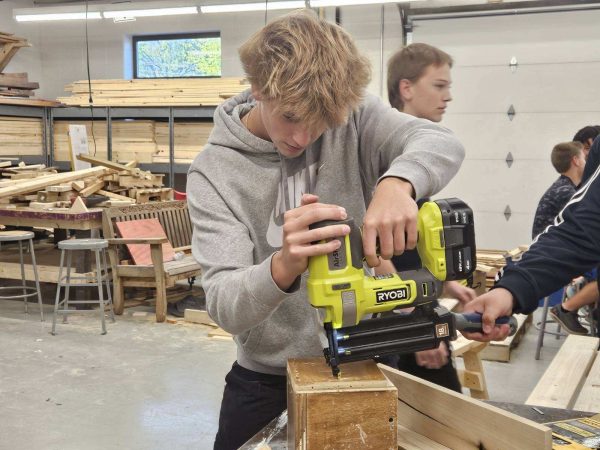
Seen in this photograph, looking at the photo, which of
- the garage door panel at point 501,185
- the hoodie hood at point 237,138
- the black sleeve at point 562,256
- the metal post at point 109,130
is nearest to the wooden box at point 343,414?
the hoodie hood at point 237,138

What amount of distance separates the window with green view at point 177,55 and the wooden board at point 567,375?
8.05 meters

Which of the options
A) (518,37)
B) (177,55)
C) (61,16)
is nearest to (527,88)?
(518,37)

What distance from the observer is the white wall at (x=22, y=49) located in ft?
35.7

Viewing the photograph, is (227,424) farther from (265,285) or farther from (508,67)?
(508,67)

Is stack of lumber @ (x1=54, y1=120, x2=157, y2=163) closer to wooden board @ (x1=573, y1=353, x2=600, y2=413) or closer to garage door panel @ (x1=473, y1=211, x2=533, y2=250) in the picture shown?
garage door panel @ (x1=473, y1=211, x2=533, y2=250)

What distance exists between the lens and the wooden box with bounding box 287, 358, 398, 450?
3.82 feet

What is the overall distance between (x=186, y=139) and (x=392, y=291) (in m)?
8.28

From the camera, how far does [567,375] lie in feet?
9.70

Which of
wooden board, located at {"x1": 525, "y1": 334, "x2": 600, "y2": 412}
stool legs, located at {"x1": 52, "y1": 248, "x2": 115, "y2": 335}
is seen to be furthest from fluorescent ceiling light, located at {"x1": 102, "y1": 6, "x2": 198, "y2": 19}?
wooden board, located at {"x1": 525, "y1": 334, "x2": 600, "y2": 412}

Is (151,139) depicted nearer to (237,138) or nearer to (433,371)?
(433,371)

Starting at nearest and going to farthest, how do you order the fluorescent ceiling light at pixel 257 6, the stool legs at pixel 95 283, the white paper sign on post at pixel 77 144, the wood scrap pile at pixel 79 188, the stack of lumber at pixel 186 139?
the stool legs at pixel 95 283 → the wood scrap pile at pixel 79 188 → the fluorescent ceiling light at pixel 257 6 → the white paper sign on post at pixel 77 144 → the stack of lumber at pixel 186 139

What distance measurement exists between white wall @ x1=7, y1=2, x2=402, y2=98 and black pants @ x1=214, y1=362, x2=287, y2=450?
26.9ft

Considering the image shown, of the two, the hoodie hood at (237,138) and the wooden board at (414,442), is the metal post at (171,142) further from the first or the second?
the wooden board at (414,442)

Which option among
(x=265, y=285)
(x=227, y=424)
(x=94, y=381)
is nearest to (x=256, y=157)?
(x=265, y=285)
